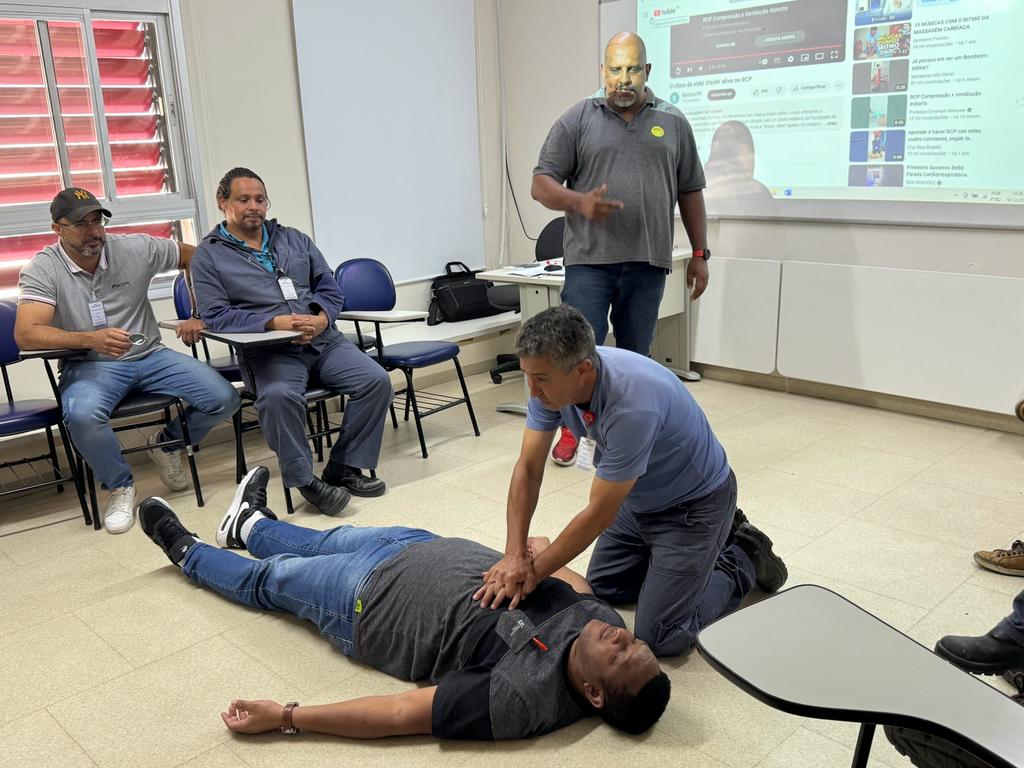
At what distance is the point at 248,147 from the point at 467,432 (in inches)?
70.7

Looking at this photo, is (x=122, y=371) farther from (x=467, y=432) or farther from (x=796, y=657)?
(x=796, y=657)

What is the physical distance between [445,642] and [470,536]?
3.35 ft

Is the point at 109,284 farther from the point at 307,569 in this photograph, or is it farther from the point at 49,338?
the point at 307,569

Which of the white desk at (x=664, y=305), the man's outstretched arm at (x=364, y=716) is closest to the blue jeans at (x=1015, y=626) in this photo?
the man's outstretched arm at (x=364, y=716)

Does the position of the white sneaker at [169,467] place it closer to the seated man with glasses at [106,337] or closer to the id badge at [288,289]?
the seated man with glasses at [106,337]

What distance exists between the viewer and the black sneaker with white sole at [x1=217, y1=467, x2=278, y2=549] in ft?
9.48

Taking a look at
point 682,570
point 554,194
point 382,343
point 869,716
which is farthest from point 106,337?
point 869,716

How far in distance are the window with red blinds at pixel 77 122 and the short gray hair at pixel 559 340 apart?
2.91 m

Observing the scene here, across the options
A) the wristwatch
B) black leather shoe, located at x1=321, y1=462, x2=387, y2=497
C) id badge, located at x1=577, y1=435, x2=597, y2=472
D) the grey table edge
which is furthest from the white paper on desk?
the grey table edge

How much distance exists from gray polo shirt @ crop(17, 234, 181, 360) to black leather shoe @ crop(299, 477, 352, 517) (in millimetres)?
895

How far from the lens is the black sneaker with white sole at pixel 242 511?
289cm

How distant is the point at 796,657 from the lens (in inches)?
51.5

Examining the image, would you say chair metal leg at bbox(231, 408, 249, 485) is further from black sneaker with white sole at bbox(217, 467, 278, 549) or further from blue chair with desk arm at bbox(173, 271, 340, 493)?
black sneaker with white sole at bbox(217, 467, 278, 549)

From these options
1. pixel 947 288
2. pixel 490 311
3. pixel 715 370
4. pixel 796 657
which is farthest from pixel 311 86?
pixel 796 657
